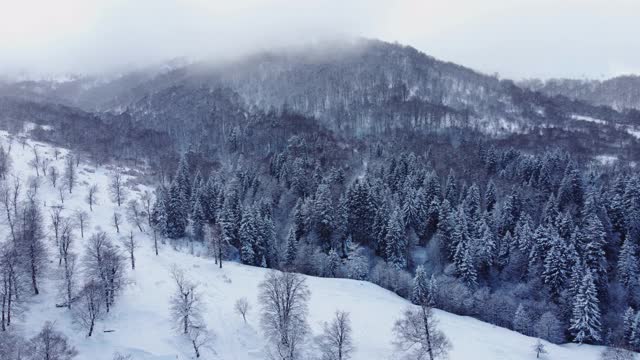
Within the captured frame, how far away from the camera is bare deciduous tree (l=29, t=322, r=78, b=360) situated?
3953 centimetres

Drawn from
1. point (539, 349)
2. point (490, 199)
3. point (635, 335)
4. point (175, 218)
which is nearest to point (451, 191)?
point (490, 199)

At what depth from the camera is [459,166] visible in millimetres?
132375

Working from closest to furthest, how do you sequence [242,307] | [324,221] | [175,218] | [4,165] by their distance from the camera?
[242,307], [324,221], [175,218], [4,165]

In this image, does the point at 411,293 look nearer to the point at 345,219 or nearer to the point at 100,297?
the point at 345,219


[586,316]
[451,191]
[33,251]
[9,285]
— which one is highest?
[33,251]

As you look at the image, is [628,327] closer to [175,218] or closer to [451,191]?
[451,191]

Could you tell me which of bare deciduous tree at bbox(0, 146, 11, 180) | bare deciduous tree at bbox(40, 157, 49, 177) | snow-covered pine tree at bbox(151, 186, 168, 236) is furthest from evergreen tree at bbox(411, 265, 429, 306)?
bare deciduous tree at bbox(40, 157, 49, 177)

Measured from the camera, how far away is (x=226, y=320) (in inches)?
2170

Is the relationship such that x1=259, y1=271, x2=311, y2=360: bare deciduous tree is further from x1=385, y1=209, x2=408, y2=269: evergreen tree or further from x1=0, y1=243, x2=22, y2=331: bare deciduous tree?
x1=385, y1=209, x2=408, y2=269: evergreen tree

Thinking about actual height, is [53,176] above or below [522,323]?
above

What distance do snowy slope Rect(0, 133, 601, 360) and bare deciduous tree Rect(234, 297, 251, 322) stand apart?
26.7 inches

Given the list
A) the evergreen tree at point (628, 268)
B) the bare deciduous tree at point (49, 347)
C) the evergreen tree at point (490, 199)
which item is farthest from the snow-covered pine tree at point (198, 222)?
the evergreen tree at point (628, 268)

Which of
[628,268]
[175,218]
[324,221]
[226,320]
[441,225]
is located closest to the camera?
[226,320]

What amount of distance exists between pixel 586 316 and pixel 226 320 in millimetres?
54110
